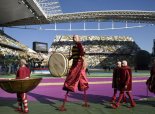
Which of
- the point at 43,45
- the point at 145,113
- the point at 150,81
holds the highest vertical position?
the point at 43,45

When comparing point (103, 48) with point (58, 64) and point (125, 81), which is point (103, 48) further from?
point (125, 81)

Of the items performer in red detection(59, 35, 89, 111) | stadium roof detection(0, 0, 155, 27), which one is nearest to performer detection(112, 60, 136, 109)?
performer in red detection(59, 35, 89, 111)

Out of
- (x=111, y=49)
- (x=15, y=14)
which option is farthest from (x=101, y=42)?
(x=15, y=14)

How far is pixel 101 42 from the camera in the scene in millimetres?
94875

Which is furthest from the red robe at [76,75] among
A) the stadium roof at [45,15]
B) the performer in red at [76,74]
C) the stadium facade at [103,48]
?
the stadium facade at [103,48]

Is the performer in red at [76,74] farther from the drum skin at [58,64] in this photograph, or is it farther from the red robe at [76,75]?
the drum skin at [58,64]

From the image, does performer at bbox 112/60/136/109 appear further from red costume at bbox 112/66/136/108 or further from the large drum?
the large drum

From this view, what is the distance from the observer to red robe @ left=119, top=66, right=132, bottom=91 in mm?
9812

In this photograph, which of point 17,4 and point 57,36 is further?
point 57,36

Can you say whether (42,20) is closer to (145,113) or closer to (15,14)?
Answer: (15,14)

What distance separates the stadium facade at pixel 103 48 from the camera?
86.2m

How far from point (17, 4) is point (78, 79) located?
50.8m

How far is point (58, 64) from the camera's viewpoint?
24984 millimetres

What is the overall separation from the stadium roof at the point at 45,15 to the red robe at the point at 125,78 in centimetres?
4880
